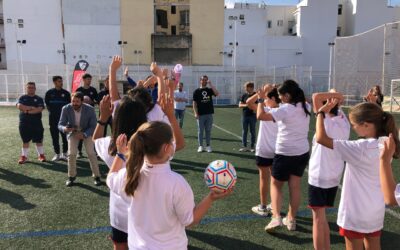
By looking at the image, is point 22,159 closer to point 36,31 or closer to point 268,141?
point 268,141

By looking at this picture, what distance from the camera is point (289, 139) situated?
435 cm

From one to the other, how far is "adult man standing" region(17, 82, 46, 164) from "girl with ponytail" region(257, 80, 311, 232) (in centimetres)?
646

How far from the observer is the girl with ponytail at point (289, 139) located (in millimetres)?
4215

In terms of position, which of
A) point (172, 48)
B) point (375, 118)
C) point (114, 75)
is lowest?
point (375, 118)

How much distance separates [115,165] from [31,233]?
118 inches

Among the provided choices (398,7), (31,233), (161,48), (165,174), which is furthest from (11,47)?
(398,7)

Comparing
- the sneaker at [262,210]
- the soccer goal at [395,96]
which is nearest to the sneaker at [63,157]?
the sneaker at [262,210]

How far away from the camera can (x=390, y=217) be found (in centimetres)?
498

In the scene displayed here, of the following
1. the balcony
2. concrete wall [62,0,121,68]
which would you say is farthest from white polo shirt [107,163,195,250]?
the balcony


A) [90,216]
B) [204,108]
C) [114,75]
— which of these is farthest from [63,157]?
[114,75]

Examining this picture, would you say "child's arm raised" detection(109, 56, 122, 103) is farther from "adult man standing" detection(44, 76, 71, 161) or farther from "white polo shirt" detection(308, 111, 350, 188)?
"adult man standing" detection(44, 76, 71, 161)

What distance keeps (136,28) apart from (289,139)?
40.4 metres

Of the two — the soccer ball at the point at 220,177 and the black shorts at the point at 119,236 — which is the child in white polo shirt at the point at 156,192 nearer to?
the soccer ball at the point at 220,177

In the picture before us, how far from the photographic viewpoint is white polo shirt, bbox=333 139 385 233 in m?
2.72
